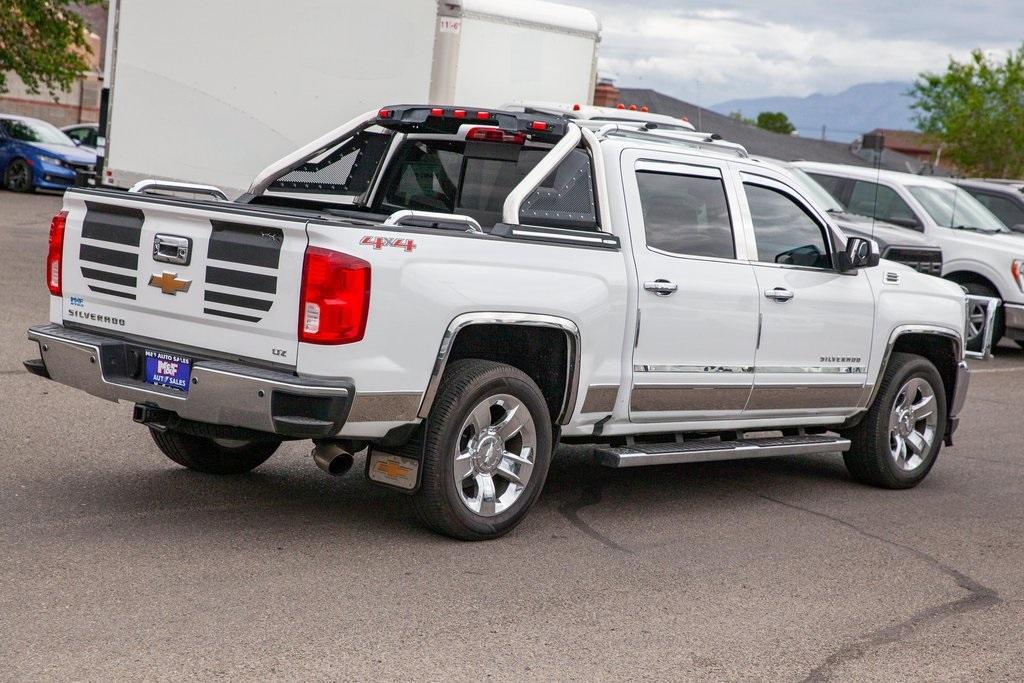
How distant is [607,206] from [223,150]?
8476 mm

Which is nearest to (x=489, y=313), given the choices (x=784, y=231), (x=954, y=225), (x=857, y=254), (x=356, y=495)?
(x=356, y=495)

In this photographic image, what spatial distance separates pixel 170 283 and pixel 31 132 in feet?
76.4

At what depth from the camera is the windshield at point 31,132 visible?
27.0 meters

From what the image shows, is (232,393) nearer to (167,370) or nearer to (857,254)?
(167,370)

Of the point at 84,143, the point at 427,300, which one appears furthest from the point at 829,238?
the point at 84,143

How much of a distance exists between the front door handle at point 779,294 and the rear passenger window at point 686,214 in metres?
0.30

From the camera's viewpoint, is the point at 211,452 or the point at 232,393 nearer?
the point at 232,393

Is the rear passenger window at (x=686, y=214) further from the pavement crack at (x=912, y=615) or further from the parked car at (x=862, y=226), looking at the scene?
the parked car at (x=862, y=226)

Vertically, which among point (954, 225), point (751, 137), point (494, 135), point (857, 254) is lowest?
point (857, 254)

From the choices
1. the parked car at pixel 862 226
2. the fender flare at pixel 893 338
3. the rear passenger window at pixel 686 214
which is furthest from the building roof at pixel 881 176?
the rear passenger window at pixel 686 214

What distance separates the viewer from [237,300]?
5.61m

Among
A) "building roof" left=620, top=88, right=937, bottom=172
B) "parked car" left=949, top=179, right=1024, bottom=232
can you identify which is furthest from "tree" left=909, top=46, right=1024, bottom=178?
"parked car" left=949, top=179, right=1024, bottom=232

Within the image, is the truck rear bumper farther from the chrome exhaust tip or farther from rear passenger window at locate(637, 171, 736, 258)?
rear passenger window at locate(637, 171, 736, 258)

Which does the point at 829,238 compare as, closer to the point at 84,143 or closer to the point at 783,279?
the point at 783,279
